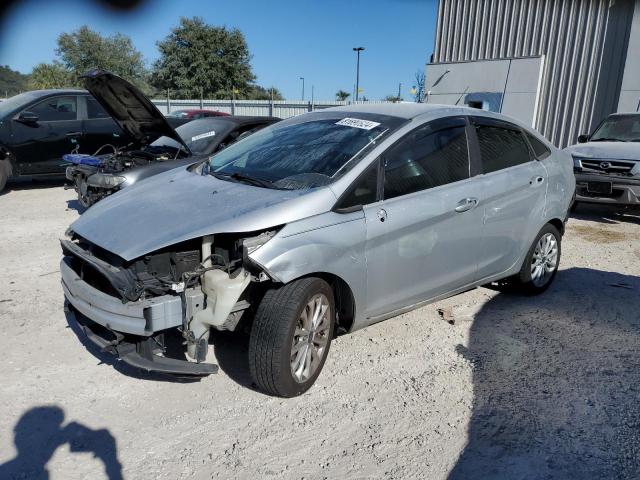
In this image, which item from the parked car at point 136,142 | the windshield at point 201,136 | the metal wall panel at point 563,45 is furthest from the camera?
the metal wall panel at point 563,45

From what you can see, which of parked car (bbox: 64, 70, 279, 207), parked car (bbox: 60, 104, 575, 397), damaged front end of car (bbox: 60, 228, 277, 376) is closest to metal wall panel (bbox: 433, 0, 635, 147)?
parked car (bbox: 64, 70, 279, 207)

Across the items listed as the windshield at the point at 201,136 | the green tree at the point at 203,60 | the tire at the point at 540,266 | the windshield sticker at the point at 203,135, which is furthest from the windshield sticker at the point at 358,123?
the green tree at the point at 203,60

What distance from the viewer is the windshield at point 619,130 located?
29.6 feet

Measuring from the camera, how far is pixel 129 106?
6375 mm

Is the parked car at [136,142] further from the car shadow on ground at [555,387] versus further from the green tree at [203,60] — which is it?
the green tree at [203,60]

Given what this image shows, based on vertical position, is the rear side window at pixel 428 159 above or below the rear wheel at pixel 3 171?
above

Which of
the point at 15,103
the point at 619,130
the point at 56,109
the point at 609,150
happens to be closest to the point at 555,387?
the point at 609,150

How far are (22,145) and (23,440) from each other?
788cm

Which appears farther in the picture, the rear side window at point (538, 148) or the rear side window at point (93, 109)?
the rear side window at point (93, 109)

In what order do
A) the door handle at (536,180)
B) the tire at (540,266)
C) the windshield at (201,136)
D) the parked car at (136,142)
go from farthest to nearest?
1. the windshield at (201,136)
2. the parked car at (136,142)
3. the tire at (540,266)
4. the door handle at (536,180)

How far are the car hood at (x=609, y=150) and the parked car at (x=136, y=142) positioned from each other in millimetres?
5464

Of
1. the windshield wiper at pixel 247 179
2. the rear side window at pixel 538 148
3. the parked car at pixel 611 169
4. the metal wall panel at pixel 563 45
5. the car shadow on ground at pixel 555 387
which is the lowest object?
the car shadow on ground at pixel 555 387

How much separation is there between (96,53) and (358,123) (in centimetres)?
5336

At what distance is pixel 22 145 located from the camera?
911 centimetres
